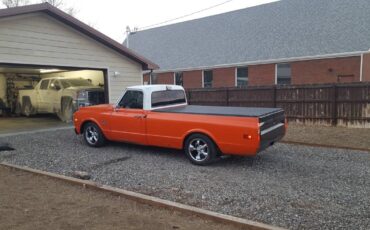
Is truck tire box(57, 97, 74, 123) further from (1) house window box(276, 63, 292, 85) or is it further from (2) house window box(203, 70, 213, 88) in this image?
(1) house window box(276, 63, 292, 85)

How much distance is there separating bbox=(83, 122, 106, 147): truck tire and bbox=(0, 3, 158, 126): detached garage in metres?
3.38

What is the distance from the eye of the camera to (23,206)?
4.49 m

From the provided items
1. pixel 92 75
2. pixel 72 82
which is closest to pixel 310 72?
pixel 92 75

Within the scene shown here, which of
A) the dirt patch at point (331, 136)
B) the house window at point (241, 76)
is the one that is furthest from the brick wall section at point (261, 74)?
the dirt patch at point (331, 136)

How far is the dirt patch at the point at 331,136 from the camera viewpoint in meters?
8.89

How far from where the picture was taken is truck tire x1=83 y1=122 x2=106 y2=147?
838 cm

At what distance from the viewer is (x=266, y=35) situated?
22750mm

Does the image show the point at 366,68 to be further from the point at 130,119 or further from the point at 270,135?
the point at 130,119

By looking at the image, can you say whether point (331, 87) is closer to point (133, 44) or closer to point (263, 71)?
point (263, 71)

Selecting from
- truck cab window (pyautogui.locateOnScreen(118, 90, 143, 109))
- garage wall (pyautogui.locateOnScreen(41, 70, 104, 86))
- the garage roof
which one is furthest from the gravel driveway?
garage wall (pyautogui.locateOnScreen(41, 70, 104, 86))

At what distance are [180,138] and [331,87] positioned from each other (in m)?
7.71

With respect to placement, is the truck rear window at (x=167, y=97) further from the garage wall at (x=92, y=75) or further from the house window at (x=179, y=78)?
the house window at (x=179, y=78)

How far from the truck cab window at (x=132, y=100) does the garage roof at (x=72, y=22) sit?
4.59 m

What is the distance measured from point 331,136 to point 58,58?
969cm
